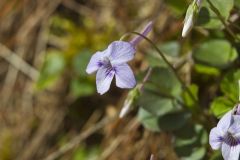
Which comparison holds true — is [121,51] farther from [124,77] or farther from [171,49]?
[171,49]

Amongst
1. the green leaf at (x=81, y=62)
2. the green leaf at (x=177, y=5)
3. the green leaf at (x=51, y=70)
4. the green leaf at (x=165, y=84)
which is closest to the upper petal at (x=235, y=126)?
the green leaf at (x=165, y=84)

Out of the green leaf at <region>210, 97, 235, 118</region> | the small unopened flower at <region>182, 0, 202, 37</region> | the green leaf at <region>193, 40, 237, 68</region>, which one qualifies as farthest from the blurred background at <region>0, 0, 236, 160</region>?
the small unopened flower at <region>182, 0, 202, 37</region>

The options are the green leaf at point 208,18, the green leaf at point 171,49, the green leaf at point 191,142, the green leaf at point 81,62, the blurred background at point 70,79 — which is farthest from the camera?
the green leaf at point 81,62

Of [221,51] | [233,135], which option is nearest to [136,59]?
[221,51]

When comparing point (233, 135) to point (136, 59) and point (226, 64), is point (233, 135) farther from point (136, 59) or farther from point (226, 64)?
point (136, 59)

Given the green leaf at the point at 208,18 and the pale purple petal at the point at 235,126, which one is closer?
the pale purple petal at the point at 235,126

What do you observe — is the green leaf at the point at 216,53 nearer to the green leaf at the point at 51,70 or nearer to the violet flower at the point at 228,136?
the violet flower at the point at 228,136

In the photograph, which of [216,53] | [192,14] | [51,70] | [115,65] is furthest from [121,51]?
[51,70]

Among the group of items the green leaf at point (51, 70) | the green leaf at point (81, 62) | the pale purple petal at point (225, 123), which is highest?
the green leaf at point (51, 70)
